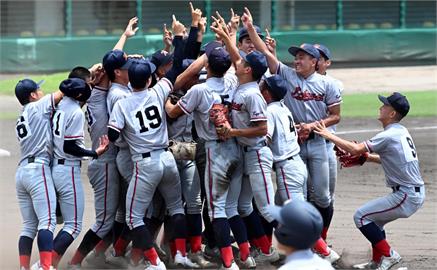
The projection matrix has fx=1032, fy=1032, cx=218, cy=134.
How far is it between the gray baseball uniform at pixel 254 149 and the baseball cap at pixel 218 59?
21cm

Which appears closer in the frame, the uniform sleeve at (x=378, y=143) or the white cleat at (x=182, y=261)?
the uniform sleeve at (x=378, y=143)

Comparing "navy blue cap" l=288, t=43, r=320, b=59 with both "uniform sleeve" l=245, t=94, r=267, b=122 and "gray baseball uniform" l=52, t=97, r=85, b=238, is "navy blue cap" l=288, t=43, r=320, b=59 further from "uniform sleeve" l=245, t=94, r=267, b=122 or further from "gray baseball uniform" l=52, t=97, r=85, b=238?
"gray baseball uniform" l=52, t=97, r=85, b=238

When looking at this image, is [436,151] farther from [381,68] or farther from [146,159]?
[381,68]

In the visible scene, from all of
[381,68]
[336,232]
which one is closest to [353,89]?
[381,68]

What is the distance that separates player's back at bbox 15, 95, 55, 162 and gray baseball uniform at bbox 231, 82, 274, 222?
1494 millimetres

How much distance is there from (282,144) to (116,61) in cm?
154

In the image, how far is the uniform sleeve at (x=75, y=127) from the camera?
8.09 meters

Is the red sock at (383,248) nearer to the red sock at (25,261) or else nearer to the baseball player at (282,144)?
the baseball player at (282,144)

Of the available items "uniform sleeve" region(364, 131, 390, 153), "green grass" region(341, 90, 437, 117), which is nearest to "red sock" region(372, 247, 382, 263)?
"uniform sleeve" region(364, 131, 390, 153)

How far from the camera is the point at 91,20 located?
23125mm

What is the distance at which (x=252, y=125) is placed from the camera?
8320 millimetres

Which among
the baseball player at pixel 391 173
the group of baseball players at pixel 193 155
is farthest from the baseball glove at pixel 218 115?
the baseball player at pixel 391 173

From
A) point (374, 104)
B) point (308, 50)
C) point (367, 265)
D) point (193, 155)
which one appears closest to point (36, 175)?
point (193, 155)

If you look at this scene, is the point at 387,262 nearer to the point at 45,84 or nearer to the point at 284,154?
the point at 284,154
